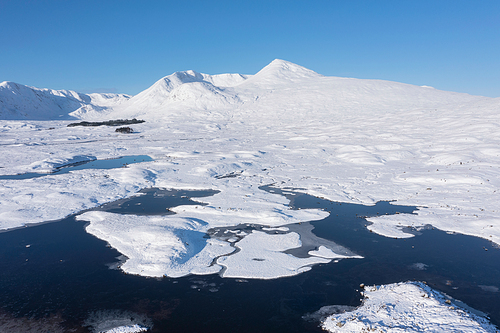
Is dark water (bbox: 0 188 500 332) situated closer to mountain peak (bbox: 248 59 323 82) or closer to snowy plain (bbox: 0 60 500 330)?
snowy plain (bbox: 0 60 500 330)

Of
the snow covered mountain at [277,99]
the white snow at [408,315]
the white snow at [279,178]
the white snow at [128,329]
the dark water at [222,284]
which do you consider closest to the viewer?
the white snow at [408,315]

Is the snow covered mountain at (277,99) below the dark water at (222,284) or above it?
above

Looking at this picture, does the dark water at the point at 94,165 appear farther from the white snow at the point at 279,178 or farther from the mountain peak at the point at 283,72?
the mountain peak at the point at 283,72

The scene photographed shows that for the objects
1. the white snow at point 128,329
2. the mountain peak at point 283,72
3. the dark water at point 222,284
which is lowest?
the white snow at point 128,329

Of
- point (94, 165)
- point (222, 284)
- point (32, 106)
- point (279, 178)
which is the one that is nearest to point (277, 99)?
point (94, 165)

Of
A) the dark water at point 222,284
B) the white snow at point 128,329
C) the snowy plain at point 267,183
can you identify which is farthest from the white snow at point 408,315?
the white snow at point 128,329

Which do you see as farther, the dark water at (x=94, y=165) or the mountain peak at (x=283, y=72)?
the mountain peak at (x=283, y=72)

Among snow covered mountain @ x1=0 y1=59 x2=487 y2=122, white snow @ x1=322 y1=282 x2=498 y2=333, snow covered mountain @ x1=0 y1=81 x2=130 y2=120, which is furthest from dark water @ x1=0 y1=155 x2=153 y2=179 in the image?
snow covered mountain @ x1=0 y1=81 x2=130 y2=120
